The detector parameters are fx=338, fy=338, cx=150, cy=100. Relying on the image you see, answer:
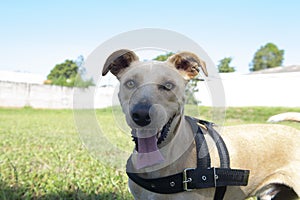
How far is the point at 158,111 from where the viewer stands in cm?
220

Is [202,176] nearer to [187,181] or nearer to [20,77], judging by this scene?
[187,181]

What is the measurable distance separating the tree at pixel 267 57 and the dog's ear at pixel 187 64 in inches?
2621

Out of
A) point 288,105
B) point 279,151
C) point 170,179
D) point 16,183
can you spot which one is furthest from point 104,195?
point 288,105

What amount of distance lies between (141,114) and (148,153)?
1.32ft

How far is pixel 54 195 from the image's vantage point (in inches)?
153

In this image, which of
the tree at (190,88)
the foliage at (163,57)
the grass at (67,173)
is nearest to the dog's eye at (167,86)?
the tree at (190,88)

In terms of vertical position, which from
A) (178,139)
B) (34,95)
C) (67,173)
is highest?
(178,139)

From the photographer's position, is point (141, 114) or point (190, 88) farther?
point (190, 88)

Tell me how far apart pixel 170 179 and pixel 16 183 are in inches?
99.5

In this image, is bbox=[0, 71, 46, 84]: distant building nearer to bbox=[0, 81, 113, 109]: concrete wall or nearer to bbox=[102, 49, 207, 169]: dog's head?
bbox=[0, 81, 113, 109]: concrete wall

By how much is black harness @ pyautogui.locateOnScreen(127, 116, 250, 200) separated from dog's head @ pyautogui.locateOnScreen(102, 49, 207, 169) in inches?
14.7

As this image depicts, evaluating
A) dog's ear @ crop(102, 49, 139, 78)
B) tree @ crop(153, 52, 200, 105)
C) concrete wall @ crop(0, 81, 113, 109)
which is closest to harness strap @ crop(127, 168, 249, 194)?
tree @ crop(153, 52, 200, 105)

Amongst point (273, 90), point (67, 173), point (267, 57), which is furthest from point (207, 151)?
point (267, 57)

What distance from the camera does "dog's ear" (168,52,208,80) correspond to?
2.48 metres
